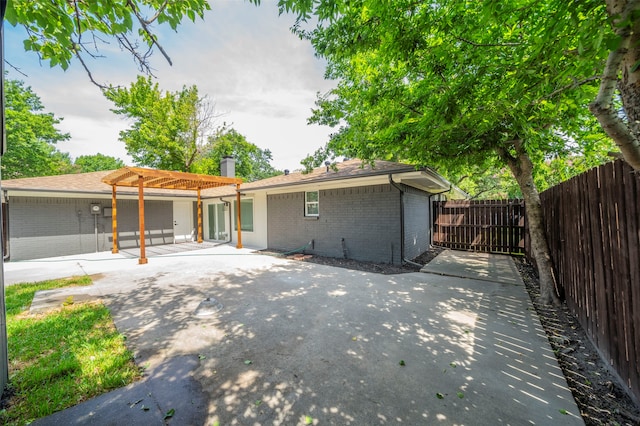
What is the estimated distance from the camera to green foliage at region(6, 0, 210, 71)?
7.91 ft

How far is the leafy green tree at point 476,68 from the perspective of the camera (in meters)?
2.27

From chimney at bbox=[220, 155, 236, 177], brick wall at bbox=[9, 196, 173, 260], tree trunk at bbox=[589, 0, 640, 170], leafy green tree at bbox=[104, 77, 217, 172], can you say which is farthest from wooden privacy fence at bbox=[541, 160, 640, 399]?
leafy green tree at bbox=[104, 77, 217, 172]

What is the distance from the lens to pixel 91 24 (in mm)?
2889

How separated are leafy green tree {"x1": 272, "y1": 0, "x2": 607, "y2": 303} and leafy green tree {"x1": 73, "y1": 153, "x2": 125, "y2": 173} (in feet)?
164

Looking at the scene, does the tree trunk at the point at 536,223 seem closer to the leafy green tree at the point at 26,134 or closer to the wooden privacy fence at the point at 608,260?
the wooden privacy fence at the point at 608,260

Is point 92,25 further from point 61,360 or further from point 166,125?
point 166,125

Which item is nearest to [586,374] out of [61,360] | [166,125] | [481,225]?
[61,360]

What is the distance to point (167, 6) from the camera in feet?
9.41

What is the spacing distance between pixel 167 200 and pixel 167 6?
Result: 39.7 feet

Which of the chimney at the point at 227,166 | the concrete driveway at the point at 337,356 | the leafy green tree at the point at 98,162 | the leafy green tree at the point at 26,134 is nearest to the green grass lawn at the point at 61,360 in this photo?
the concrete driveway at the point at 337,356

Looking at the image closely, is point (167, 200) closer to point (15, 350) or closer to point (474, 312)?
point (15, 350)

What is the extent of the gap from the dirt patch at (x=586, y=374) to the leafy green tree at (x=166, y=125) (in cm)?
2283

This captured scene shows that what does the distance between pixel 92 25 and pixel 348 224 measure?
7256 mm

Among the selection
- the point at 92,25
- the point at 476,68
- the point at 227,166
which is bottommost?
the point at 476,68
